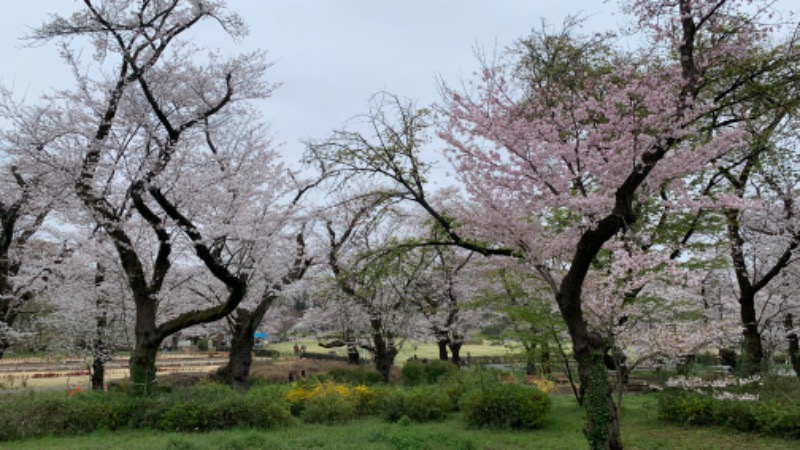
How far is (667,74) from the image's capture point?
7.02m

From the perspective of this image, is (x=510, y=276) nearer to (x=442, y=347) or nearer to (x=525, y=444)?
(x=525, y=444)

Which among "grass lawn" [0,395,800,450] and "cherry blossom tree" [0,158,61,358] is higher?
"cherry blossom tree" [0,158,61,358]

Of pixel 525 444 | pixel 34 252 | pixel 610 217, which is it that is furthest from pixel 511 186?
pixel 34 252

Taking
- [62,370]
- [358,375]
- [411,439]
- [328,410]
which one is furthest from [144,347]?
[62,370]

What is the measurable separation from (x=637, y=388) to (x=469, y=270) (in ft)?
27.7

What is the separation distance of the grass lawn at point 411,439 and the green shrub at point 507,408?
29cm

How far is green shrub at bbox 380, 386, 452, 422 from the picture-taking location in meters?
11.6

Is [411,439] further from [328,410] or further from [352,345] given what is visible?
[352,345]

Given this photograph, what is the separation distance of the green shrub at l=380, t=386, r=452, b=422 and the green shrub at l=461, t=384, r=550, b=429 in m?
1.11

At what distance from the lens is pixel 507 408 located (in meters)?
10.4

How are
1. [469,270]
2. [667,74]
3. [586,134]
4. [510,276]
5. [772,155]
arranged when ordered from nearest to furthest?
[667,74] < [586,134] < [772,155] < [510,276] < [469,270]

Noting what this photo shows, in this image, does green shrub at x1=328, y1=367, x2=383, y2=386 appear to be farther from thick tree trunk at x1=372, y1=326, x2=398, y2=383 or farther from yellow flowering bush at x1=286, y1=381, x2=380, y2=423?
yellow flowering bush at x1=286, y1=381, x2=380, y2=423

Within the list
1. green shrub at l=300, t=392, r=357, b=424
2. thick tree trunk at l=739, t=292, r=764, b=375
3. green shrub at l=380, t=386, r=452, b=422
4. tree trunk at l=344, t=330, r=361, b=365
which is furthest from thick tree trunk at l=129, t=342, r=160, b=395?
thick tree trunk at l=739, t=292, r=764, b=375

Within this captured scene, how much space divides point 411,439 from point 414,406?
10.3 ft
